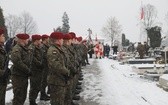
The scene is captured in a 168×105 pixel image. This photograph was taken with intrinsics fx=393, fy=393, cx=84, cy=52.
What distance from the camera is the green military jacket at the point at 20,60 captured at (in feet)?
29.3

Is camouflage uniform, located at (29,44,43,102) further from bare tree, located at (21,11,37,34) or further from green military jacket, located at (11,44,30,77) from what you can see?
bare tree, located at (21,11,37,34)

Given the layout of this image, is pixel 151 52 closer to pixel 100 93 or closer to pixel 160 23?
pixel 100 93

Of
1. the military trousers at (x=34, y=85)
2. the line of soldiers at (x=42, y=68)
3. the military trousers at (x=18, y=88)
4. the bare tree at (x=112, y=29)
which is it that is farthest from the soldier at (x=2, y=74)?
the bare tree at (x=112, y=29)

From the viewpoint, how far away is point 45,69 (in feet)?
38.1

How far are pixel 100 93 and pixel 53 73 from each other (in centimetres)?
553

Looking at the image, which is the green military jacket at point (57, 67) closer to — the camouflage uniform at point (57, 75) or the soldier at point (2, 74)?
the camouflage uniform at point (57, 75)

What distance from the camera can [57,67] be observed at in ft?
26.4

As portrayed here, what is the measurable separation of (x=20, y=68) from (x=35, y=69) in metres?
1.67

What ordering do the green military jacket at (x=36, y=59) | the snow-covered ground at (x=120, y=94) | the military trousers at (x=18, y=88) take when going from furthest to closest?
1. the snow-covered ground at (x=120, y=94)
2. the green military jacket at (x=36, y=59)
3. the military trousers at (x=18, y=88)

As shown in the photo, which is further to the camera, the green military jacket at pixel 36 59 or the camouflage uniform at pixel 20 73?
the green military jacket at pixel 36 59

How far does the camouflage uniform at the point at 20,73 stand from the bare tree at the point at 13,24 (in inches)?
3487

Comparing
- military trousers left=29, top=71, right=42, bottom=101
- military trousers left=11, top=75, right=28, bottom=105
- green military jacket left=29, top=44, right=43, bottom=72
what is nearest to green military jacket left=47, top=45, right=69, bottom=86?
military trousers left=11, top=75, right=28, bottom=105

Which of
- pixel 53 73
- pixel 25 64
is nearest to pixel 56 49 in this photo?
pixel 53 73

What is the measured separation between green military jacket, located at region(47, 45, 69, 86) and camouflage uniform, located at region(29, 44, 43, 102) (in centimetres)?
224
